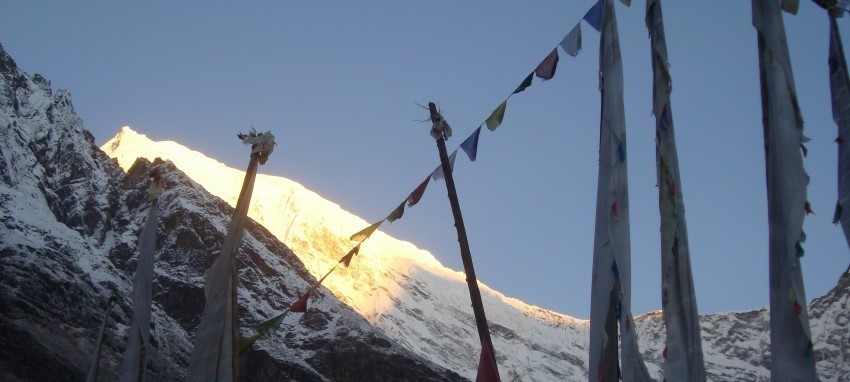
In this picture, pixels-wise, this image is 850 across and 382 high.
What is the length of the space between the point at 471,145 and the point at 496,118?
367mm

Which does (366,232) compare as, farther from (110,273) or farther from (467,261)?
(110,273)

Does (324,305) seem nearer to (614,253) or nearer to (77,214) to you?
(77,214)

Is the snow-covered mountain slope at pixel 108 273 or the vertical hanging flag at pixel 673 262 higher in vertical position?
the snow-covered mountain slope at pixel 108 273

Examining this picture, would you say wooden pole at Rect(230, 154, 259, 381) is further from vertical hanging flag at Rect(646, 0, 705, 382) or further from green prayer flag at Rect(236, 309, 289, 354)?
vertical hanging flag at Rect(646, 0, 705, 382)

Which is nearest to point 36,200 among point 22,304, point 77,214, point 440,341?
point 77,214

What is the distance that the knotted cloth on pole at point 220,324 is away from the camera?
20.8 feet

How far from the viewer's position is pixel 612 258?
525cm

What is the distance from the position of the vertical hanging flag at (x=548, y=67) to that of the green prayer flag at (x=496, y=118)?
1.43 feet

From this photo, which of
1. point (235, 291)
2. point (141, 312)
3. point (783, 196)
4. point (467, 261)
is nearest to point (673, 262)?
point (783, 196)

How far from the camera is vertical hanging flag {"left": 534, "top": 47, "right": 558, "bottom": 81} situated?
282 inches

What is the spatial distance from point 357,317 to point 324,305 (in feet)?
16.2

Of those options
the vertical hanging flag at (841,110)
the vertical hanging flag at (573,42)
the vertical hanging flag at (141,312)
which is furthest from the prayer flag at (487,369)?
the vertical hanging flag at (141,312)

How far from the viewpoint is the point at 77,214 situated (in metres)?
114

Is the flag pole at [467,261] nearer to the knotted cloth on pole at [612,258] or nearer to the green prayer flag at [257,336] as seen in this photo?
the knotted cloth on pole at [612,258]
